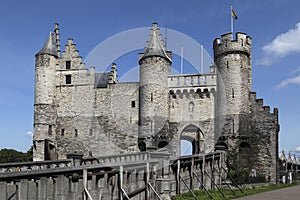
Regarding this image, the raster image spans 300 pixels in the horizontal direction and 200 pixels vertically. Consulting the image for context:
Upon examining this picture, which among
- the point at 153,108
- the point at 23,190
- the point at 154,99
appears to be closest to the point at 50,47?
the point at 154,99

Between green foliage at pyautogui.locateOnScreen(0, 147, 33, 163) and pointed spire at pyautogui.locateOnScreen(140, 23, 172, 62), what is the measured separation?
24.0m

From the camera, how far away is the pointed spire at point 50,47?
32947 mm

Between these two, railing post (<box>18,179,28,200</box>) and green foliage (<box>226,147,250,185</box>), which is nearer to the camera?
railing post (<box>18,179,28,200</box>)

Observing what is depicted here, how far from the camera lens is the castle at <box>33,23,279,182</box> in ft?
93.7

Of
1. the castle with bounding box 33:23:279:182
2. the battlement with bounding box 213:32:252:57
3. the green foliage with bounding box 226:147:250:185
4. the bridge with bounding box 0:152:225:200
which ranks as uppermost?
the battlement with bounding box 213:32:252:57

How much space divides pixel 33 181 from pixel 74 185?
1.05 m

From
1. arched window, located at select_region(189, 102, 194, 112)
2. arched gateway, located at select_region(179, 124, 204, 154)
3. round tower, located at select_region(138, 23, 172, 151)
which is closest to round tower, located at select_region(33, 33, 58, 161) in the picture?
round tower, located at select_region(138, 23, 172, 151)

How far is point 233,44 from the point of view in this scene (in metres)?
29.3

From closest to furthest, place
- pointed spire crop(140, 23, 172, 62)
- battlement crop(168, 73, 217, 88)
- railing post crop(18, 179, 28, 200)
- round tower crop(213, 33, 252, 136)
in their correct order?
railing post crop(18, 179, 28, 200)
round tower crop(213, 33, 252, 136)
battlement crop(168, 73, 217, 88)
pointed spire crop(140, 23, 172, 62)

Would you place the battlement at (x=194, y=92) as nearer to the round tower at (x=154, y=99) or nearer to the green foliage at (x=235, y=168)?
the round tower at (x=154, y=99)

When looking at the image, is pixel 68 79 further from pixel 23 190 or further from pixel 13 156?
pixel 23 190

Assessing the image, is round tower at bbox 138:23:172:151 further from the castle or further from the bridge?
the bridge

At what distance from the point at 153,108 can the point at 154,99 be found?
662 millimetres

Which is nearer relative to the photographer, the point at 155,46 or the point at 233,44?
the point at 233,44
